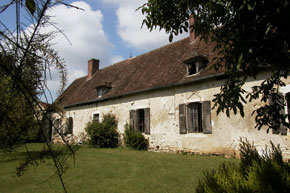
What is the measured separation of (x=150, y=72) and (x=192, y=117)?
4.39 m

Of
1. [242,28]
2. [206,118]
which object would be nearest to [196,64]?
[206,118]

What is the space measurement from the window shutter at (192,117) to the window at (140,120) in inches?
97.2

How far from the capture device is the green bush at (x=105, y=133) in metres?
13.7

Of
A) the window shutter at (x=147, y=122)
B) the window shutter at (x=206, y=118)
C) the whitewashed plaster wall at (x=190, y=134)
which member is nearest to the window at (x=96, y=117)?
the whitewashed plaster wall at (x=190, y=134)

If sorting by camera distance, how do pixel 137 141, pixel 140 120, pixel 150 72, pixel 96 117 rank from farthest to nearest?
pixel 96 117 < pixel 150 72 < pixel 140 120 < pixel 137 141

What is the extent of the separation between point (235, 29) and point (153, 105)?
949cm

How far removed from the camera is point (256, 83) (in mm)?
8328

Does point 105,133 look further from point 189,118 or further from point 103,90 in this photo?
point 189,118

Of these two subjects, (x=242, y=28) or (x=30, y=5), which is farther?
(x=242, y=28)

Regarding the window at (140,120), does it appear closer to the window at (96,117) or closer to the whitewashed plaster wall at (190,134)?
the whitewashed plaster wall at (190,134)

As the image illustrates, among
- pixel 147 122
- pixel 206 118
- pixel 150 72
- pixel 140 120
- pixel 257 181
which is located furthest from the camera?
pixel 150 72

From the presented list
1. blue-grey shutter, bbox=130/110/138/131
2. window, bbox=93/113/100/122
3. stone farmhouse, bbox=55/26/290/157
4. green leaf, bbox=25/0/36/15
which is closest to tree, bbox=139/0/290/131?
green leaf, bbox=25/0/36/15

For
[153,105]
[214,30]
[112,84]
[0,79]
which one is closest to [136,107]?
[153,105]

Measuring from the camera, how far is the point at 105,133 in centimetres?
1373
